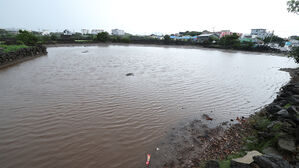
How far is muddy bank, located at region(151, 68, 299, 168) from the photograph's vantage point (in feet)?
11.8

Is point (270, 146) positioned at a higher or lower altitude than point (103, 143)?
higher

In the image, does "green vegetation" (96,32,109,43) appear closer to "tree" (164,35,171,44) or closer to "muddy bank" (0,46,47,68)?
"tree" (164,35,171,44)

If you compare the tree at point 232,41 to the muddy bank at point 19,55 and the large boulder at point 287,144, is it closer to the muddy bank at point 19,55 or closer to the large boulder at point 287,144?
the muddy bank at point 19,55

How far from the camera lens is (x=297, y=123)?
4598 mm

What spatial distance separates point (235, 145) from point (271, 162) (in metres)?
1.90

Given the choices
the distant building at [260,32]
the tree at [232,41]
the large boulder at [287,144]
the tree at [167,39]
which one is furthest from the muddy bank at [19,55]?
the distant building at [260,32]

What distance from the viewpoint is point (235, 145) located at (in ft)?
16.5

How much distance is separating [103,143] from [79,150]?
2.57 feet

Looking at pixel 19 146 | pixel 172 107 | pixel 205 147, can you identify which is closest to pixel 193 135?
pixel 205 147

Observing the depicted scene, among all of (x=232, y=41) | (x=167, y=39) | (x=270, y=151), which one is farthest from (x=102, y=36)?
(x=270, y=151)

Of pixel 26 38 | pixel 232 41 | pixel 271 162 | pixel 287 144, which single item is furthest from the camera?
pixel 232 41

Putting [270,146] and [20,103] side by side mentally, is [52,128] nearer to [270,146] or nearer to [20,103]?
[20,103]

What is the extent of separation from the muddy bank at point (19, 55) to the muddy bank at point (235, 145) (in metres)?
22.4

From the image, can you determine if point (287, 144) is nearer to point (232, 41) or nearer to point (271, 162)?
point (271, 162)
